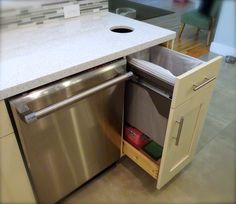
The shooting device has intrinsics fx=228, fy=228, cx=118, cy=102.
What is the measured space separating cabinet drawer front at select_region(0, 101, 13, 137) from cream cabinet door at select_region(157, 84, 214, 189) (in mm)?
622

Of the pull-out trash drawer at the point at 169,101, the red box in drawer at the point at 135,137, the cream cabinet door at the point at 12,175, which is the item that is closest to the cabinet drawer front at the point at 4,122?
the cream cabinet door at the point at 12,175

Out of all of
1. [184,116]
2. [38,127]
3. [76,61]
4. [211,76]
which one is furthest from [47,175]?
[211,76]

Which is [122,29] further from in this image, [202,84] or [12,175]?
[12,175]

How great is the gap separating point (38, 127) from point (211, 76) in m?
0.76

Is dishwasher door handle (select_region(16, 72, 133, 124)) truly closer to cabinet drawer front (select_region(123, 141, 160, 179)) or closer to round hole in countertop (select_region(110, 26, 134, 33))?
round hole in countertop (select_region(110, 26, 134, 33))

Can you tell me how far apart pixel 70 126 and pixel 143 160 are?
1.59ft

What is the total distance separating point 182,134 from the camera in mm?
1104

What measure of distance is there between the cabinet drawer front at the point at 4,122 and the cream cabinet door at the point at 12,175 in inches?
0.8

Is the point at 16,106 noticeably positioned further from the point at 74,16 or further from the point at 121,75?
the point at 74,16

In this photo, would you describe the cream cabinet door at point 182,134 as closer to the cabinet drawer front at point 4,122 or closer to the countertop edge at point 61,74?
the countertop edge at point 61,74

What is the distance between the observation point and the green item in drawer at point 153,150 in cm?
126

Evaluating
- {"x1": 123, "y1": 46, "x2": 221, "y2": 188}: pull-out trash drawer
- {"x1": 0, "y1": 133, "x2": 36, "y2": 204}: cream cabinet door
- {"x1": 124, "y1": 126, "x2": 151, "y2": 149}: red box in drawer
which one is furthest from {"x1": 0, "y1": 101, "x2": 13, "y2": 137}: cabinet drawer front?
{"x1": 124, "y1": 126, "x2": 151, "y2": 149}: red box in drawer

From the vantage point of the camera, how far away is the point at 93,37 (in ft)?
3.60

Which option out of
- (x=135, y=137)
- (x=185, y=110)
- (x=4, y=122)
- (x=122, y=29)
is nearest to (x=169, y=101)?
(x=185, y=110)
